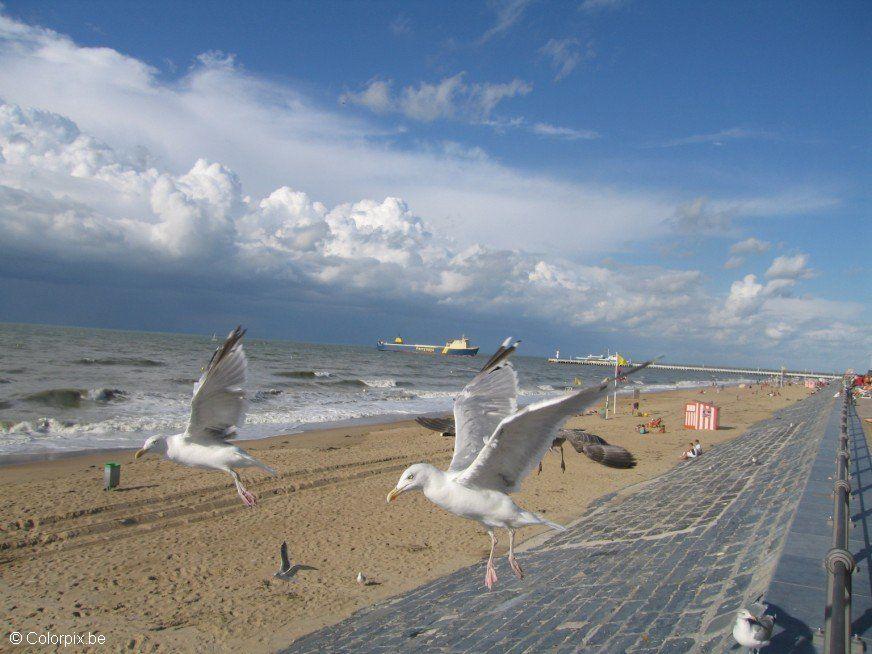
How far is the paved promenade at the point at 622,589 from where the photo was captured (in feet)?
14.6

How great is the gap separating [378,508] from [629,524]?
5.18 m

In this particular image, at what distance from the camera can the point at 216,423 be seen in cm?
524

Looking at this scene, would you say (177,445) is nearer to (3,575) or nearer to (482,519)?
(482,519)

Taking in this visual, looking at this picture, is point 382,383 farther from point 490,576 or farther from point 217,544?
point 490,576

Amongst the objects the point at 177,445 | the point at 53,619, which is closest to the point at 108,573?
the point at 53,619

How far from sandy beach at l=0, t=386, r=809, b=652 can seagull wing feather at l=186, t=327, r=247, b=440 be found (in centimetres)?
305

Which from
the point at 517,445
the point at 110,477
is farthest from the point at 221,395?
the point at 110,477

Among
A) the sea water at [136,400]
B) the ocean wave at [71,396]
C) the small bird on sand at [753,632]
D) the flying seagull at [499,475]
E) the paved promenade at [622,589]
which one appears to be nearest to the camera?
the small bird on sand at [753,632]

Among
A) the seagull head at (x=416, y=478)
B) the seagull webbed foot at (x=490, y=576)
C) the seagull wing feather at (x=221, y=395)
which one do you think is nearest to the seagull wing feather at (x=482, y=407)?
the seagull head at (x=416, y=478)

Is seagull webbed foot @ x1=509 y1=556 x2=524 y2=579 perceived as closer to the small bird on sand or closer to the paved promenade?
the small bird on sand

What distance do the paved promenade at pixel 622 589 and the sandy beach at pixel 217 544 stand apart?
906mm

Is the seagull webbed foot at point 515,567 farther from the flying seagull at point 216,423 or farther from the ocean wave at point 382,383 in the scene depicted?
the ocean wave at point 382,383

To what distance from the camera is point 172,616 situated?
7004 mm

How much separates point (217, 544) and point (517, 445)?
7.62 meters
